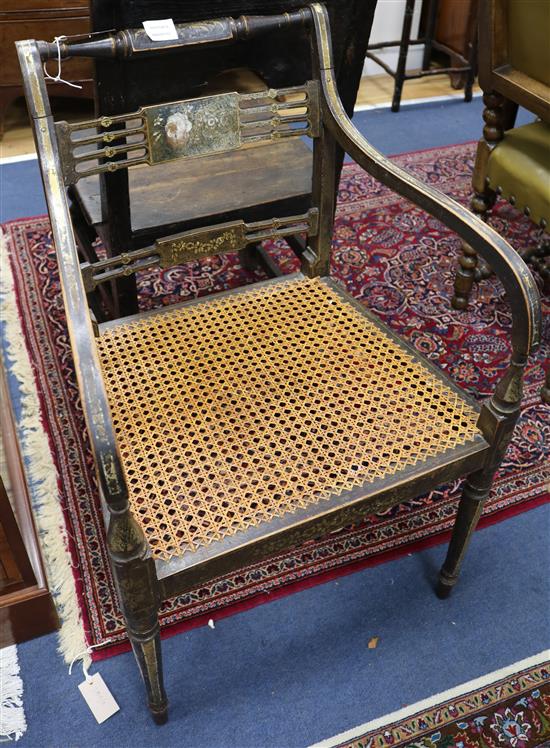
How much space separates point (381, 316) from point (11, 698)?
1.42 metres

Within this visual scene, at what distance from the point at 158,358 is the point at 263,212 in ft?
1.86

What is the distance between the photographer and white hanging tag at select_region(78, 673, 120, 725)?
49.5 inches

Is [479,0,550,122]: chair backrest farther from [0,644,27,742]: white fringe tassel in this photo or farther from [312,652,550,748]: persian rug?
[0,644,27,742]: white fringe tassel

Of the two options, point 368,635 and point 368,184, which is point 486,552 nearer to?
point 368,635

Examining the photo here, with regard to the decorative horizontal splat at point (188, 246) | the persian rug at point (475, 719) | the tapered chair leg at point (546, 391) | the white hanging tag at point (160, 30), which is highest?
the white hanging tag at point (160, 30)

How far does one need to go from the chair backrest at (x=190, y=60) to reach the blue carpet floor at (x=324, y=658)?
35.0 inches

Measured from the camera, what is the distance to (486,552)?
1.54 m

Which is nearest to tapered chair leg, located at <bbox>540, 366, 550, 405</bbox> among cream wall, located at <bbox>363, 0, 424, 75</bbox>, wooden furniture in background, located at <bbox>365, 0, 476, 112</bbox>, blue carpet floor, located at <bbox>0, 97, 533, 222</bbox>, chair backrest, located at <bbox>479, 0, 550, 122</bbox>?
chair backrest, located at <bbox>479, 0, 550, 122</bbox>

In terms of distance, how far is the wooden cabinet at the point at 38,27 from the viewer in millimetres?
2645

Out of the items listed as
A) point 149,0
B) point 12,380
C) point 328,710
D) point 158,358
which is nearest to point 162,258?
point 158,358

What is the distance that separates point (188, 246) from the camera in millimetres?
1315

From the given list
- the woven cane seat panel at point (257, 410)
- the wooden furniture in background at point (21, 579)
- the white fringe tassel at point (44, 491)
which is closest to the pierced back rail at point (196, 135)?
the woven cane seat panel at point (257, 410)

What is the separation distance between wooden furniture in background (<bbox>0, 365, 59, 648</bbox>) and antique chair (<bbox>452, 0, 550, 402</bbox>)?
53.6 inches

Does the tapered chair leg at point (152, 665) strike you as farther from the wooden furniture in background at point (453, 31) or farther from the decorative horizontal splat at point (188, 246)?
the wooden furniture in background at point (453, 31)
